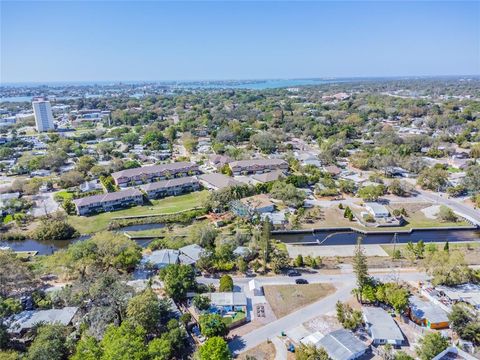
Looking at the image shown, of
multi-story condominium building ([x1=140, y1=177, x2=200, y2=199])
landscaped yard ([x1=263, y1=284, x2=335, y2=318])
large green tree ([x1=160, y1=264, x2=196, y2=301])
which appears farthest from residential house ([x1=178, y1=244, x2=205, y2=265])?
multi-story condominium building ([x1=140, y1=177, x2=200, y2=199])

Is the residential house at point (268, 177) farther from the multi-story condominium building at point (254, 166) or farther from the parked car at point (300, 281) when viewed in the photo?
the parked car at point (300, 281)

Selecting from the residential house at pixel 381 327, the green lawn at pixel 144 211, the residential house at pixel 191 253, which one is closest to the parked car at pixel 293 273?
the residential house at pixel 381 327

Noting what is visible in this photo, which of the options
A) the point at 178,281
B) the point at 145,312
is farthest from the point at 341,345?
the point at 145,312

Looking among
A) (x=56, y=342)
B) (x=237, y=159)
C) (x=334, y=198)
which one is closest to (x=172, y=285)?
(x=56, y=342)

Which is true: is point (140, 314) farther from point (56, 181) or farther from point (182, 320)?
point (56, 181)

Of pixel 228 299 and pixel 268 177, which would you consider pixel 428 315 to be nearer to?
pixel 228 299

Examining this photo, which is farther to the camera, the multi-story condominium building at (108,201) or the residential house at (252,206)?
the multi-story condominium building at (108,201)
